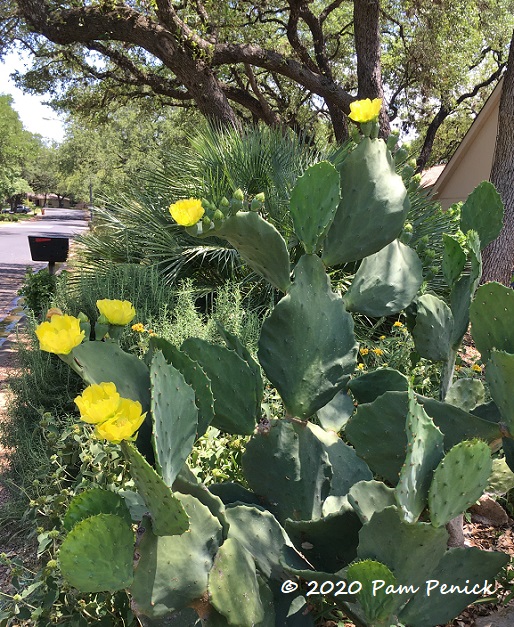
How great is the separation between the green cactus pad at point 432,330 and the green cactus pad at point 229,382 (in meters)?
0.67

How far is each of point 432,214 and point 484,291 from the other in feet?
18.0

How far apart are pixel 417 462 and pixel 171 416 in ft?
1.73

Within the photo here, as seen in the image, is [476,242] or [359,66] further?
[359,66]

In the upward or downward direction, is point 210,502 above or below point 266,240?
below

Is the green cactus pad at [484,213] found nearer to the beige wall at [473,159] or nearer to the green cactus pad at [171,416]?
the green cactus pad at [171,416]

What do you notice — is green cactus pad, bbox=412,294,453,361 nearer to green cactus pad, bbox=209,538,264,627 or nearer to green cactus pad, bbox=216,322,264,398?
green cactus pad, bbox=216,322,264,398

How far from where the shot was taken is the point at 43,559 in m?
2.56

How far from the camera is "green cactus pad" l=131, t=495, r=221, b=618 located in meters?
1.24

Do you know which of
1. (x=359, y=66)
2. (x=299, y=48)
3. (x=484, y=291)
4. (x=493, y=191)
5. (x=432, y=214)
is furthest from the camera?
(x=299, y=48)

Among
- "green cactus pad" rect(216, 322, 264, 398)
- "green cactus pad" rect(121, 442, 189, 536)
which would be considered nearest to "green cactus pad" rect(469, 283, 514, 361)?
"green cactus pad" rect(216, 322, 264, 398)

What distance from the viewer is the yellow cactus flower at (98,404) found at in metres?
1.06

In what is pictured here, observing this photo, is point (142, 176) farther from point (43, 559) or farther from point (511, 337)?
point (511, 337)

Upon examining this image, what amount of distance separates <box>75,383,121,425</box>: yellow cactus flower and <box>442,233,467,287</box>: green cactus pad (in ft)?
4.34

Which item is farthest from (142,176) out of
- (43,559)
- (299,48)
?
(299,48)
